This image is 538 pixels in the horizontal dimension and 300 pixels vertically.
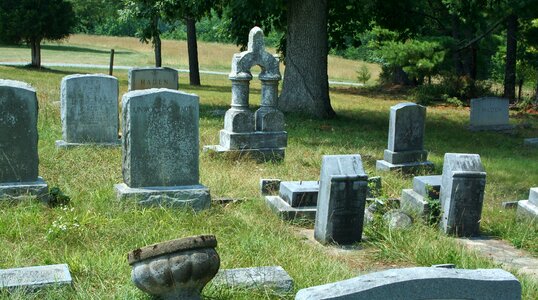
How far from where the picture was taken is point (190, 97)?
838 centimetres

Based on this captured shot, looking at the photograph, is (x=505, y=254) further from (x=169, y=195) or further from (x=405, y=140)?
(x=405, y=140)

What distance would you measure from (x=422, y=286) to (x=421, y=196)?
574cm

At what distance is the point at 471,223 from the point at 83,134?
21.3 ft

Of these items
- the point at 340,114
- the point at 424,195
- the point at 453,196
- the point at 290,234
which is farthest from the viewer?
the point at 340,114

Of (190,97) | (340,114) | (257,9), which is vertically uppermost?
(257,9)

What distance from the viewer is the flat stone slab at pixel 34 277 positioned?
16.9 ft

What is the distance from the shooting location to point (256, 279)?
218 inches

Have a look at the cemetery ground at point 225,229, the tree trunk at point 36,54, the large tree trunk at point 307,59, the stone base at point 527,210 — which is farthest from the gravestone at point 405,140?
the tree trunk at point 36,54

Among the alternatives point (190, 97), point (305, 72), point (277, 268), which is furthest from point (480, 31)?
point (277, 268)

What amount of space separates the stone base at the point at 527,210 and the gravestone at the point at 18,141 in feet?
17.8

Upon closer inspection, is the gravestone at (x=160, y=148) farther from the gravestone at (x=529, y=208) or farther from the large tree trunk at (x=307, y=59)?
the large tree trunk at (x=307, y=59)

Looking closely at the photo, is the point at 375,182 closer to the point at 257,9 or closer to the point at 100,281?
the point at 100,281

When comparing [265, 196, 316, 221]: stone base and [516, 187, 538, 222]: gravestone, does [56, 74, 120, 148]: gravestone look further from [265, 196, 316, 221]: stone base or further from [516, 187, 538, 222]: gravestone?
[516, 187, 538, 222]: gravestone

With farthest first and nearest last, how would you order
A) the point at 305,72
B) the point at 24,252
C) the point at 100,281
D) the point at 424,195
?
the point at 305,72 < the point at 424,195 < the point at 24,252 < the point at 100,281
